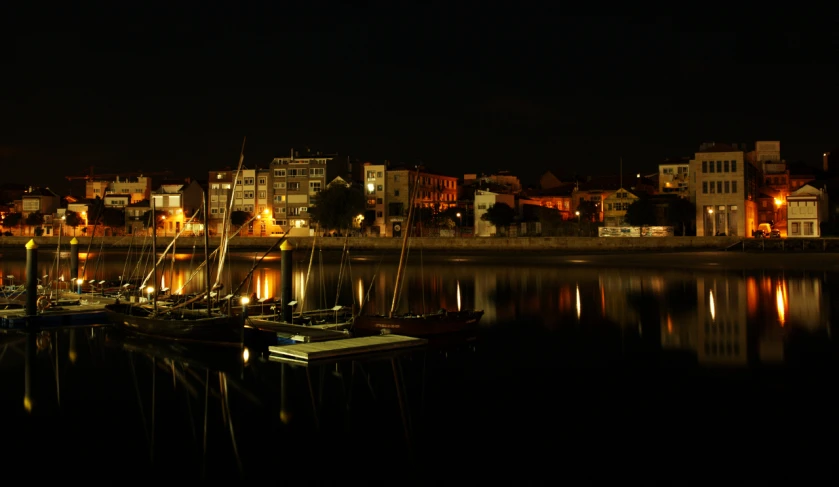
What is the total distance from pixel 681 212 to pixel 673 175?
19.8 m

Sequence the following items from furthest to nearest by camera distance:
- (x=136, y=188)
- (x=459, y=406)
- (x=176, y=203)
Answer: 1. (x=136, y=188)
2. (x=176, y=203)
3. (x=459, y=406)

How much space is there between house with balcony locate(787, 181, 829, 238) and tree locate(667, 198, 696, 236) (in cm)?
903

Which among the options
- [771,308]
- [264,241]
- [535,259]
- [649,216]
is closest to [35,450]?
[771,308]

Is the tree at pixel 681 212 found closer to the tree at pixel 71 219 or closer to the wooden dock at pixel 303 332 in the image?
the wooden dock at pixel 303 332

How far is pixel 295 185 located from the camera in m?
101

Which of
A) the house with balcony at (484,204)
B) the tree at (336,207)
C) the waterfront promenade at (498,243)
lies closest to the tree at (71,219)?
the waterfront promenade at (498,243)

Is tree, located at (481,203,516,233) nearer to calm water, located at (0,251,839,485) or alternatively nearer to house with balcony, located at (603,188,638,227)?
house with balcony, located at (603,188,638,227)

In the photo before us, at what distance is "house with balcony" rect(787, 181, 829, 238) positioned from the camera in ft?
246

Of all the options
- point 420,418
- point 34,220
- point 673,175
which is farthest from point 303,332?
point 34,220

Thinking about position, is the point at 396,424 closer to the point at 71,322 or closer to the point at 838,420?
the point at 838,420

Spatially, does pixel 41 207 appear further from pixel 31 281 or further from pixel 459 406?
pixel 459 406

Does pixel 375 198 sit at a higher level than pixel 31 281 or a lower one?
higher

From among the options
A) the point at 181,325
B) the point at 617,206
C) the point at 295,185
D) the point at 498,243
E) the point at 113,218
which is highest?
the point at 295,185

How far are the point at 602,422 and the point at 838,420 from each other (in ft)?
14.3
